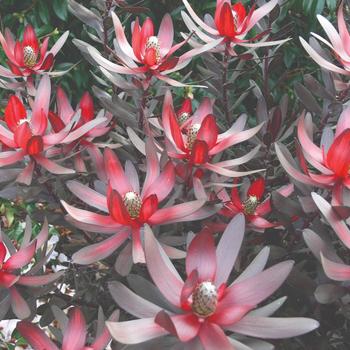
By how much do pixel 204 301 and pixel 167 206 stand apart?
23 cm

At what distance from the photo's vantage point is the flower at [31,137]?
0.98 meters

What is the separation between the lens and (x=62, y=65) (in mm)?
2441

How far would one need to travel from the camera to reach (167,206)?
0.92m

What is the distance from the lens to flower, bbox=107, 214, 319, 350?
0.69 m

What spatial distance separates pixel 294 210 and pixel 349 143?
0.13 meters

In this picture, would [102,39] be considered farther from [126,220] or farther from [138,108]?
[126,220]

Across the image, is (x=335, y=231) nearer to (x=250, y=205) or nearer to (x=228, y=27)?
(x=250, y=205)

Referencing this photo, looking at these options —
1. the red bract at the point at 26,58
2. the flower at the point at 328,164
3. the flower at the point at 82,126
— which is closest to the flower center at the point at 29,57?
the red bract at the point at 26,58

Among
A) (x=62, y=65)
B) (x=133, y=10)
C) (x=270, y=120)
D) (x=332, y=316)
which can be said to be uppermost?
(x=133, y=10)

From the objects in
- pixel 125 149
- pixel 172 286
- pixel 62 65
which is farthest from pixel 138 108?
pixel 62 65

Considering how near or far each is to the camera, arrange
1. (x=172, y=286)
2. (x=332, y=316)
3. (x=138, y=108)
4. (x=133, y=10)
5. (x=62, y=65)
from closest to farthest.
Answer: (x=172, y=286)
(x=332, y=316)
(x=138, y=108)
(x=133, y=10)
(x=62, y=65)

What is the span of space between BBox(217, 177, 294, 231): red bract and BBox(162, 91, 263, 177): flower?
67 millimetres

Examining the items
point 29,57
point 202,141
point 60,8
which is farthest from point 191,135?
point 60,8

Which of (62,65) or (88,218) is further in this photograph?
(62,65)
